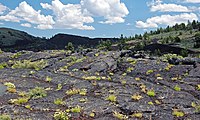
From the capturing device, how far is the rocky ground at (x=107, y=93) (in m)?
28.4

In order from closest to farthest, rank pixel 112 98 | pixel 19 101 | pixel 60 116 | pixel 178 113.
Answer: pixel 60 116, pixel 19 101, pixel 178 113, pixel 112 98

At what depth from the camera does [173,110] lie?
32031mm

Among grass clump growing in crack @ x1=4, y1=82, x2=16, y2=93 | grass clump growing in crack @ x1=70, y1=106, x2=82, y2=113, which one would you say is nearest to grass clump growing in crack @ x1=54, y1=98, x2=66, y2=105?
grass clump growing in crack @ x1=70, y1=106, x2=82, y2=113

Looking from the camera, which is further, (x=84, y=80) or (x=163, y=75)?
(x=163, y=75)

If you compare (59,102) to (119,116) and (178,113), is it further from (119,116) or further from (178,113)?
(178,113)

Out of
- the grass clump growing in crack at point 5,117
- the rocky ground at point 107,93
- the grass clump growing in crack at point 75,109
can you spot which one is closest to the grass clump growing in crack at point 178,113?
the rocky ground at point 107,93

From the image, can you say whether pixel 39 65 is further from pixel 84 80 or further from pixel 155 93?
pixel 155 93

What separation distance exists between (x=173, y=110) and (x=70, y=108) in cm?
1059

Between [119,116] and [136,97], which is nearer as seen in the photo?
[119,116]

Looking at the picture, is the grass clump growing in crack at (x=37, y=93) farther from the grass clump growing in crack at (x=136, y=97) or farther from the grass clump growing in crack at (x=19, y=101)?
the grass clump growing in crack at (x=136, y=97)

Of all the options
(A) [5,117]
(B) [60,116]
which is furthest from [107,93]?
(A) [5,117]

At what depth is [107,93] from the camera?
35.8m

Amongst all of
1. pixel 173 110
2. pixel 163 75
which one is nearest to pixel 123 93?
pixel 173 110

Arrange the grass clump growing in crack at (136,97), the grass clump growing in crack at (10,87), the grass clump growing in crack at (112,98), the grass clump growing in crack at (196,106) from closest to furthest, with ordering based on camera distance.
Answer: the grass clump growing in crack at (196,106) → the grass clump growing in crack at (112,98) → the grass clump growing in crack at (10,87) → the grass clump growing in crack at (136,97)
